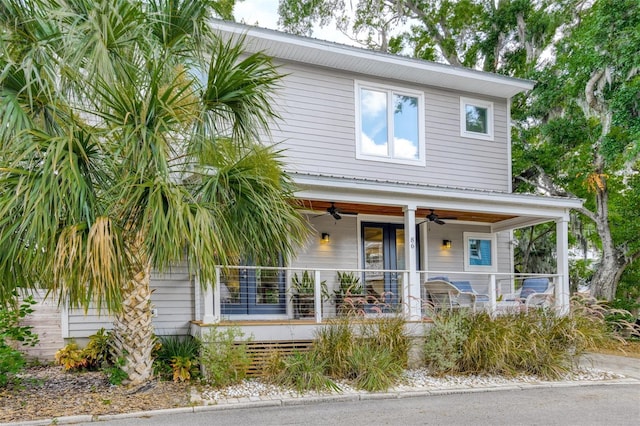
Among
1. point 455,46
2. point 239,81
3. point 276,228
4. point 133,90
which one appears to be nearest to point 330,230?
point 276,228

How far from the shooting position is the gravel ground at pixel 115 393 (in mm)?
5371

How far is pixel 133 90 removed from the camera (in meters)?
5.56

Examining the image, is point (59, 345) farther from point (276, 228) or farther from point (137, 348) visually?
point (276, 228)

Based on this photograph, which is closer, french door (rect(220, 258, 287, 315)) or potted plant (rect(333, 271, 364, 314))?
french door (rect(220, 258, 287, 315))

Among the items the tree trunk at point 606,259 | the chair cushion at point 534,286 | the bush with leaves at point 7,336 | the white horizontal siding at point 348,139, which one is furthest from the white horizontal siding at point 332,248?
the tree trunk at point 606,259

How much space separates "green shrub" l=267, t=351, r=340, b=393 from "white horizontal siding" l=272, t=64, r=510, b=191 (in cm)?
426

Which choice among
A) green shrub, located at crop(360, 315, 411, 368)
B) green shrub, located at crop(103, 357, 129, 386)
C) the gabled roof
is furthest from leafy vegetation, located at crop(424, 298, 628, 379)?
the gabled roof

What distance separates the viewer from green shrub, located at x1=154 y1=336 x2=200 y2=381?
22.2 feet

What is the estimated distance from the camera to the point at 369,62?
33.3 feet

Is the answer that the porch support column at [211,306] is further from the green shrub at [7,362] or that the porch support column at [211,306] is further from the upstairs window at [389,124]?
the upstairs window at [389,124]

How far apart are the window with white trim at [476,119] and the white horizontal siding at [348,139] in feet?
0.49

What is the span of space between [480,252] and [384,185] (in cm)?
439

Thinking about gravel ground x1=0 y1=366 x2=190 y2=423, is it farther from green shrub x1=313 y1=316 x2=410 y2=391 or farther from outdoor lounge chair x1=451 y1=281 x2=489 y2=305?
outdoor lounge chair x1=451 y1=281 x2=489 y2=305

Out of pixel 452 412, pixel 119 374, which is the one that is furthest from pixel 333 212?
pixel 119 374
